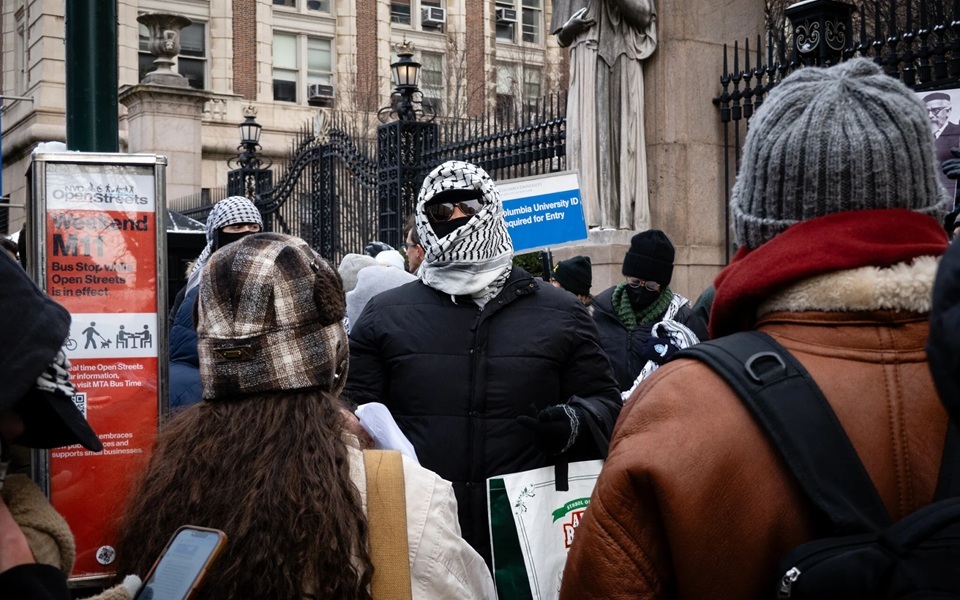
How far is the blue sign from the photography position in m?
8.93

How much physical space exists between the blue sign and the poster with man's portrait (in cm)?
268

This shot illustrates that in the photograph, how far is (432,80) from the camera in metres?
36.4

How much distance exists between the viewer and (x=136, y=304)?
3682 mm

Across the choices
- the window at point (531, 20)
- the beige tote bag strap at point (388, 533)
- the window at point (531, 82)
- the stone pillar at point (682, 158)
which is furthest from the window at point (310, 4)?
the beige tote bag strap at point (388, 533)

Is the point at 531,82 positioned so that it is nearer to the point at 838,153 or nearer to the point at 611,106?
the point at 611,106

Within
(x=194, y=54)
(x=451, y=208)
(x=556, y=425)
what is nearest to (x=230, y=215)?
(x=451, y=208)

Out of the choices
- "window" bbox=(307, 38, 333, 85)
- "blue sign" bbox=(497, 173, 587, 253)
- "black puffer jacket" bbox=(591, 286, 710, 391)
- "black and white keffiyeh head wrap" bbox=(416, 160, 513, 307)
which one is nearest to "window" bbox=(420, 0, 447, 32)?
"window" bbox=(307, 38, 333, 85)

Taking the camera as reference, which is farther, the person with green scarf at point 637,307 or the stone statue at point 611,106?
the stone statue at point 611,106

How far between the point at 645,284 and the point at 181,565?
18.3ft

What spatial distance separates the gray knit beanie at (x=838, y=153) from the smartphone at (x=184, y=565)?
1095mm

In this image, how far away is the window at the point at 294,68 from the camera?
40.6 meters

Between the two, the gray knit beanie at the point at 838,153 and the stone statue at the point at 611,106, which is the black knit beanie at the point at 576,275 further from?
the gray knit beanie at the point at 838,153

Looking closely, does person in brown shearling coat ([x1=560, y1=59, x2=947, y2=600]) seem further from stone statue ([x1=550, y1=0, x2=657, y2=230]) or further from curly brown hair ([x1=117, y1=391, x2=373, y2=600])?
stone statue ([x1=550, y1=0, x2=657, y2=230])

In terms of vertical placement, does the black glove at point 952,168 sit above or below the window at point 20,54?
below
